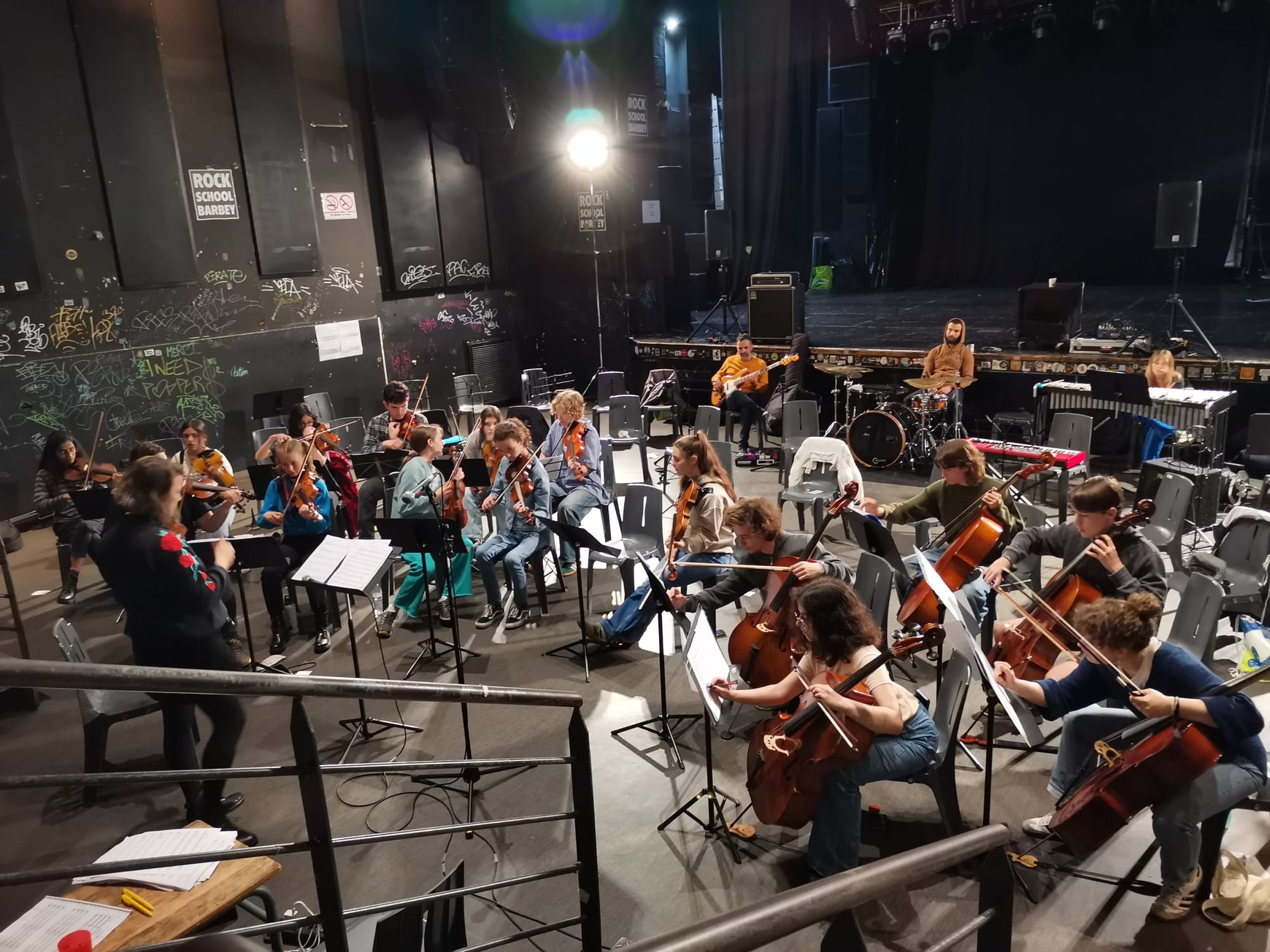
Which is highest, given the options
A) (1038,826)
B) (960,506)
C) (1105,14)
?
(1105,14)

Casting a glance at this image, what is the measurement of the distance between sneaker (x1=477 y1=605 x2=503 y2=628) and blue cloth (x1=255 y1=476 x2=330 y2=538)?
1156 mm

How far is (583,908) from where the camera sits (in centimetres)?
208

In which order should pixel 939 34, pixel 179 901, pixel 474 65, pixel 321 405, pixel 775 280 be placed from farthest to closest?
pixel 939 34
pixel 474 65
pixel 775 280
pixel 321 405
pixel 179 901

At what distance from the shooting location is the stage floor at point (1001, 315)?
31.3ft

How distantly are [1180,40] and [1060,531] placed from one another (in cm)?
1125

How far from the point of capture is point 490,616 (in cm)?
591

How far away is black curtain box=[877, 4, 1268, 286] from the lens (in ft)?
39.7

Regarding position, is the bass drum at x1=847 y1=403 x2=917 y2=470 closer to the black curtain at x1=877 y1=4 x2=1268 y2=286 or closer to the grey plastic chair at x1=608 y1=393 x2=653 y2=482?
the grey plastic chair at x1=608 y1=393 x2=653 y2=482

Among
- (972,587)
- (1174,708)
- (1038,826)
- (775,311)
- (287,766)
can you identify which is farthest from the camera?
(775,311)

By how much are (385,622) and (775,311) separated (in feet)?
20.5

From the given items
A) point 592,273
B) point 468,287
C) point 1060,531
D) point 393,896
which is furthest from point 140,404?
point 1060,531

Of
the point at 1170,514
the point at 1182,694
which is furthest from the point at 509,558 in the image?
the point at 1170,514

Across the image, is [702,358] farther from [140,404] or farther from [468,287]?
[140,404]

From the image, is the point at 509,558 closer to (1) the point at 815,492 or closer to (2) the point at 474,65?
(1) the point at 815,492
